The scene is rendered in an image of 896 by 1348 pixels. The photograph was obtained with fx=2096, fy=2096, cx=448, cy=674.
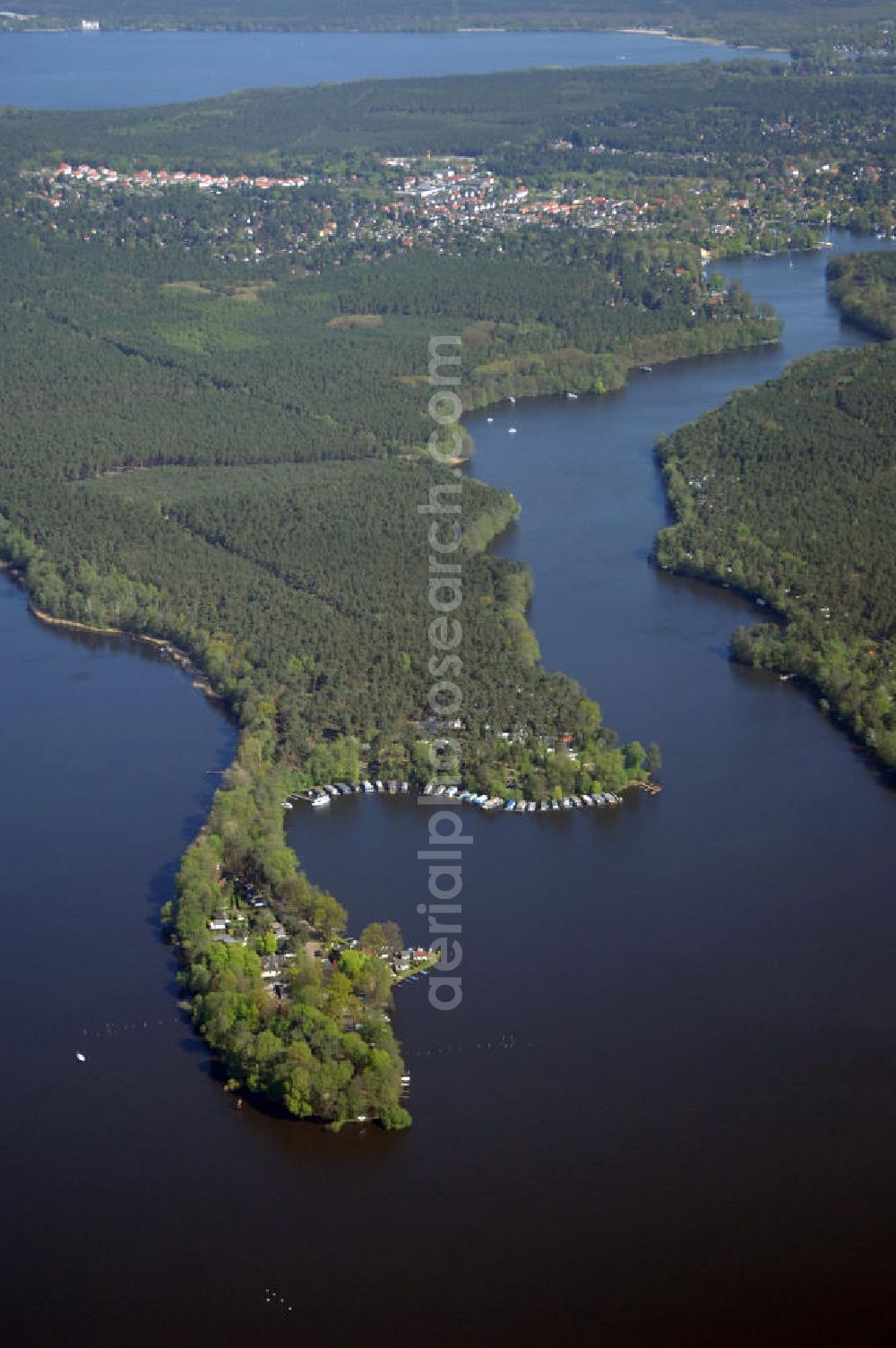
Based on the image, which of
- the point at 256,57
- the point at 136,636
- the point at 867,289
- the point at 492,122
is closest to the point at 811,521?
the point at 136,636

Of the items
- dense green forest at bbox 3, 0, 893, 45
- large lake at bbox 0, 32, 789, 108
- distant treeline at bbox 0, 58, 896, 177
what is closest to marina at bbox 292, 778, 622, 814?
distant treeline at bbox 0, 58, 896, 177

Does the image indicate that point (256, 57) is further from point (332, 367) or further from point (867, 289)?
point (332, 367)

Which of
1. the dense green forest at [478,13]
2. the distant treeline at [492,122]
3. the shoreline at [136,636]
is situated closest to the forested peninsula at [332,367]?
the shoreline at [136,636]

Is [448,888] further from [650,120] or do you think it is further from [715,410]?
[650,120]

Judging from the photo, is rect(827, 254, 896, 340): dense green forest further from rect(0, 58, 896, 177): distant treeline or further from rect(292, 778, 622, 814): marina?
rect(292, 778, 622, 814): marina

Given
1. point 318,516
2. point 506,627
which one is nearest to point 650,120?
point 318,516
